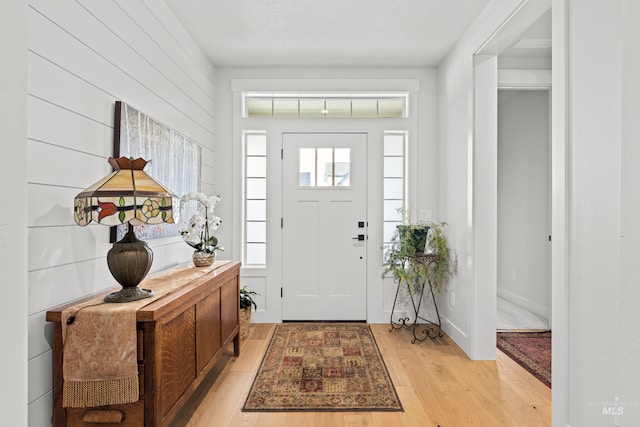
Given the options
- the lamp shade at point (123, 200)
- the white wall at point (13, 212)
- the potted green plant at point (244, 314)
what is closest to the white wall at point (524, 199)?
the potted green plant at point (244, 314)

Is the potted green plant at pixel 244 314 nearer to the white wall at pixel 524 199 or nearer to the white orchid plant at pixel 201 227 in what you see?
the white orchid plant at pixel 201 227

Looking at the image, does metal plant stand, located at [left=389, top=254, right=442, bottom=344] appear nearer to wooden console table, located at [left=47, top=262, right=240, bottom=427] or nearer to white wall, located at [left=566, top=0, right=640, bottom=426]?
white wall, located at [left=566, top=0, right=640, bottom=426]

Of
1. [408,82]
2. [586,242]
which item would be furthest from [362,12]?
[586,242]

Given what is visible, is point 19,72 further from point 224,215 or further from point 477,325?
point 224,215

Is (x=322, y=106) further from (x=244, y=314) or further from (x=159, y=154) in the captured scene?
(x=244, y=314)

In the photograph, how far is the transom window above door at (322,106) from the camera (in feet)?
13.1

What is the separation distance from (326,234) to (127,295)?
2454 millimetres

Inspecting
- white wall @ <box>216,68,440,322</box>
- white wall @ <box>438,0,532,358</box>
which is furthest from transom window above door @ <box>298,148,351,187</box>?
white wall @ <box>438,0,532,358</box>

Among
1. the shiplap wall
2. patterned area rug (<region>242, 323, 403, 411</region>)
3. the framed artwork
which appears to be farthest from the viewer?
patterned area rug (<region>242, 323, 403, 411</region>)

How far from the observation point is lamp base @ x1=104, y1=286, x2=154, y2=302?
165cm

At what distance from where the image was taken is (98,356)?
4.93 ft

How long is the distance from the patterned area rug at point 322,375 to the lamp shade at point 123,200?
4.53 feet

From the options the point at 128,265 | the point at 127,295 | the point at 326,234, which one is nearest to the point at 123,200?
the point at 128,265

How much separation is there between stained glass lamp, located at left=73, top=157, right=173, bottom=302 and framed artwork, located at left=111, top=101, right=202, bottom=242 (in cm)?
18
